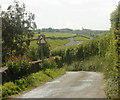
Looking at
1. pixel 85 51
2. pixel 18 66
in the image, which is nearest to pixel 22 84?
pixel 18 66

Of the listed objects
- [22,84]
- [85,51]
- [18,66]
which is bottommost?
[22,84]

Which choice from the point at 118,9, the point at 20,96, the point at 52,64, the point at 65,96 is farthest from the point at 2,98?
the point at 52,64

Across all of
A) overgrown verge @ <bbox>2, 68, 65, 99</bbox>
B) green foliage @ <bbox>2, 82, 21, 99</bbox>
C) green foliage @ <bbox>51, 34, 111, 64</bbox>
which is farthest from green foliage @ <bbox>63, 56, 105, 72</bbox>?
green foliage @ <bbox>2, 82, 21, 99</bbox>

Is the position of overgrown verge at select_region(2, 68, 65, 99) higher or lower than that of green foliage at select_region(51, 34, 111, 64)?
lower

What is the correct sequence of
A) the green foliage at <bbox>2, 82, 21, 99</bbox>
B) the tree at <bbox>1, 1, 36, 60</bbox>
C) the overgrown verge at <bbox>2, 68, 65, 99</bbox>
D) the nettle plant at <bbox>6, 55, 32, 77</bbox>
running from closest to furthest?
1. the green foliage at <bbox>2, 82, 21, 99</bbox>
2. the overgrown verge at <bbox>2, 68, 65, 99</bbox>
3. the nettle plant at <bbox>6, 55, 32, 77</bbox>
4. the tree at <bbox>1, 1, 36, 60</bbox>

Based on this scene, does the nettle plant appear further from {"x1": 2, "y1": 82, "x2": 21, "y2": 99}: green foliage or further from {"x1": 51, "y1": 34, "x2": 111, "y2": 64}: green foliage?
{"x1": 51, "y1": 34, "x2": 111, "y2": 64}: green foliage

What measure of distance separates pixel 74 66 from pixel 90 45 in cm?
355

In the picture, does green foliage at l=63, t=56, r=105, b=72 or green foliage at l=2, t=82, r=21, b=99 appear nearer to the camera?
green foliage at l=2, t=82, r=21, b=99

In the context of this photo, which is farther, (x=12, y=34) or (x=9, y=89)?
(x=12, y=34)

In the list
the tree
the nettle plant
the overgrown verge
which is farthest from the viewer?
the tree

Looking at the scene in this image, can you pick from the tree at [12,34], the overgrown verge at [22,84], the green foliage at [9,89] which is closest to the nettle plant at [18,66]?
the overgrown verge at [22,84]

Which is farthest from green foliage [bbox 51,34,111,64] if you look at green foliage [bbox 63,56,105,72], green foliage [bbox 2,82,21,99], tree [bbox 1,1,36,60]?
green foliage [bbox 2,82,21,99]

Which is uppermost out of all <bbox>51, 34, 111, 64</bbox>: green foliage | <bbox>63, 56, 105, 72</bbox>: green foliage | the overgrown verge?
<bbox>51, 34, 111, 64</bbox>: green foliage

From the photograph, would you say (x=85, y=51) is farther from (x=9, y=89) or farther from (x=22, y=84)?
(x=9, y=89)
